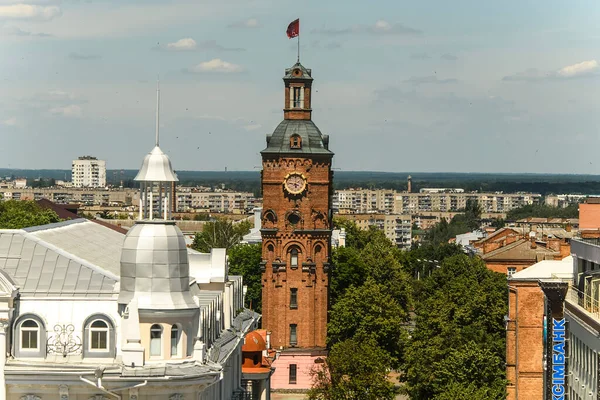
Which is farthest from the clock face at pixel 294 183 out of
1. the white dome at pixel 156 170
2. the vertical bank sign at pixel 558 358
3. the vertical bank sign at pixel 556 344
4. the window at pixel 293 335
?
the white dome at pixel 156 170

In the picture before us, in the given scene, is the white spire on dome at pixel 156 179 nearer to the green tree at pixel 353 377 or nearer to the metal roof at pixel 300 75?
the green tree at pixel 353 377

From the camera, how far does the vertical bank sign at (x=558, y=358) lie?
69.4 m

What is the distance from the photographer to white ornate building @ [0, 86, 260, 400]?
61438 mm

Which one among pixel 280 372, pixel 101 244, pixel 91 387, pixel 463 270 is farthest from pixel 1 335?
pixel 463 270

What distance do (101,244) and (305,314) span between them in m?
60.5

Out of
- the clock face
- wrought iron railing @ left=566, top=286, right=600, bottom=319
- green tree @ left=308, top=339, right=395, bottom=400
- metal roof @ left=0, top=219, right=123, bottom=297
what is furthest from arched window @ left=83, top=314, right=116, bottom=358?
the clock face

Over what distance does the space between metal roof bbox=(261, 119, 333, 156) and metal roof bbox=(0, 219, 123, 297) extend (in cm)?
6373

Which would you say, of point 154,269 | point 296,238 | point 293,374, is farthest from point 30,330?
point 296,238

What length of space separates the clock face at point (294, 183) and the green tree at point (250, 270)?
1783 cm

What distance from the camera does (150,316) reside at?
202ft

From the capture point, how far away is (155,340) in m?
61.8

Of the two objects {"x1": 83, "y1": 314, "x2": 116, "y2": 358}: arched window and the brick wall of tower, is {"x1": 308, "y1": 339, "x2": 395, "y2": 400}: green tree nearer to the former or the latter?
the brick wall of tower

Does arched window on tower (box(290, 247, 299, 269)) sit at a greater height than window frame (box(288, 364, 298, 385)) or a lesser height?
greater

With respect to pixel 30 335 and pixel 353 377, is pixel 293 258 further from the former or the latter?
pixel 30 335
